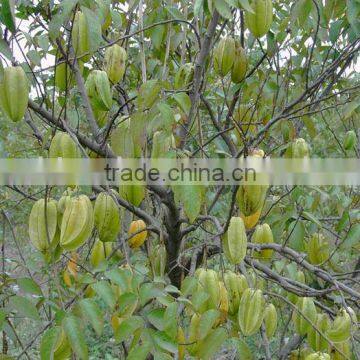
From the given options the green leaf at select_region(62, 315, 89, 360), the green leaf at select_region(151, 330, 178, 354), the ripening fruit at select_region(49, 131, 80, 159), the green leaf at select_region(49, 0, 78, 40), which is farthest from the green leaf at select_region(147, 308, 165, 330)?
the green leaf at select_region(49, 0, 78, 40)

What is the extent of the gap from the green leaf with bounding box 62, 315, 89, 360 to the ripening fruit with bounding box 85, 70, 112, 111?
53 cm

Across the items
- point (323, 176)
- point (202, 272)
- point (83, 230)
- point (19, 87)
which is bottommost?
point (202, 272)

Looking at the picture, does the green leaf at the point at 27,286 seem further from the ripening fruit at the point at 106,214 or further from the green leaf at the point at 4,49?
the green leaf at the point at 4,49

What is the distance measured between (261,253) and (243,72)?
53 cm

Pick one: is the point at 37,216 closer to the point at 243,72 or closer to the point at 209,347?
the point at 209,347

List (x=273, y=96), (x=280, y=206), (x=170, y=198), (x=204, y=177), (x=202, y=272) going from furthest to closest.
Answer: (x=280, y=206) < (x=273, y=96) < (x=170, y=198) < (x=202, y=272) < (x=204, y=177)

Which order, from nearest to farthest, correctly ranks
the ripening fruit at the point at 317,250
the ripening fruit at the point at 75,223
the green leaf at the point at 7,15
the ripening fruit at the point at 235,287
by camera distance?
the green leaf at the point at 7,15 < the ripening fruit at the point at 75,223 < the ripening fruit at the point at 235,287 < the ripening fruit at the point at 317,250

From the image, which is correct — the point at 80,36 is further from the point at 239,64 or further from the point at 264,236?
the point at 264,236

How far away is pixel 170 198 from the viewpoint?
54.0 inches

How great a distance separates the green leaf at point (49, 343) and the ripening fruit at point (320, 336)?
2.22ft

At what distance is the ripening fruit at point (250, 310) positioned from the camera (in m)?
1.13

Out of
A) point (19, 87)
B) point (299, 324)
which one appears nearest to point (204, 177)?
point (19, 87)

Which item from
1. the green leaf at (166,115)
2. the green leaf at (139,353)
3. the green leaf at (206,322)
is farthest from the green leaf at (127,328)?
the green leaf at (166,115)

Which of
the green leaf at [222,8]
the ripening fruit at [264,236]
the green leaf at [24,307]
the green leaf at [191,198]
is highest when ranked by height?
the green leaf at [222,8]
